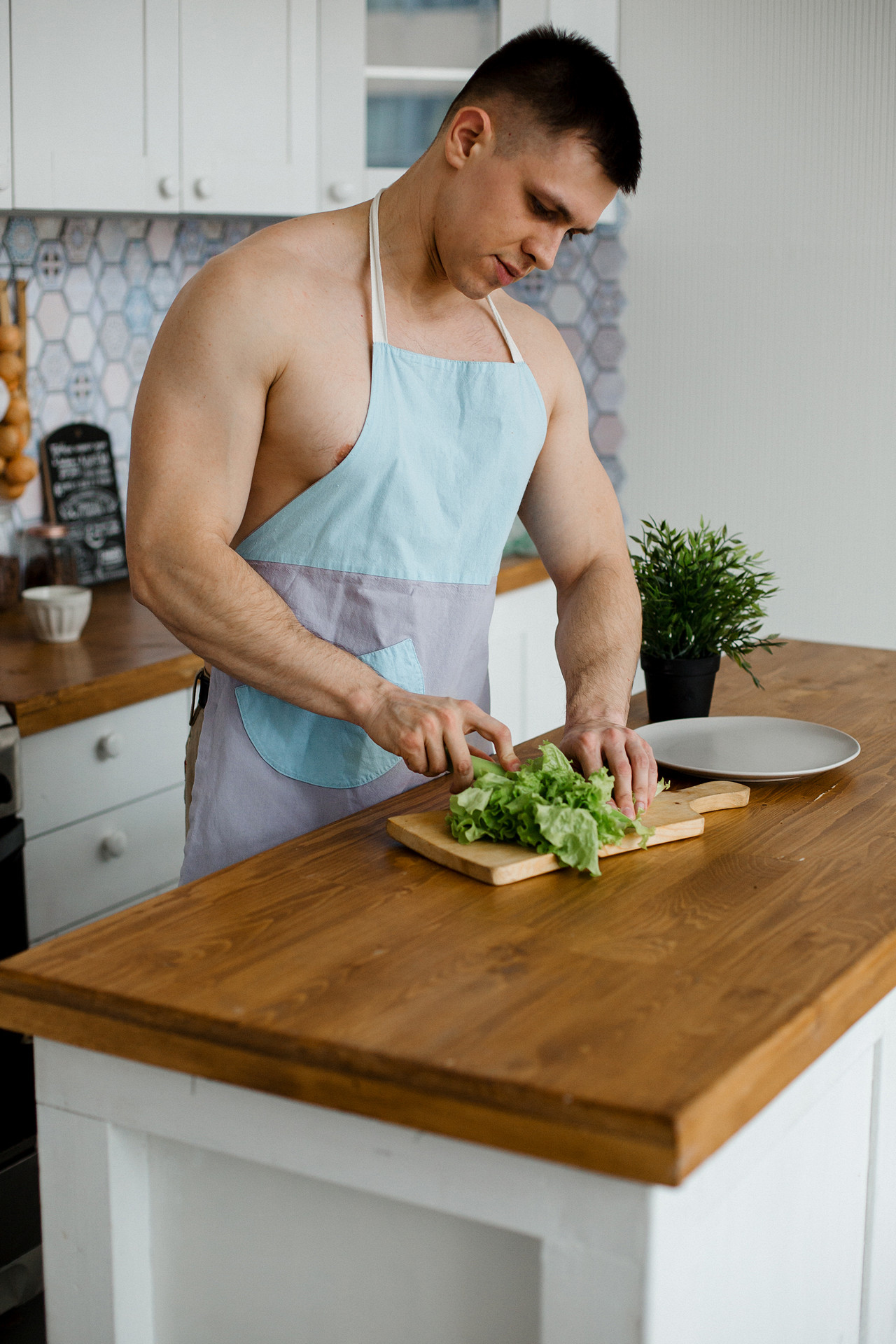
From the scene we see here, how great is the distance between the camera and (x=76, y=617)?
8.03 feet

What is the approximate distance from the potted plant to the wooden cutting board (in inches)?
10.6

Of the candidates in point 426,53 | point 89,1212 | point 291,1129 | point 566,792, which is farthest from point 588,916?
point 426,53

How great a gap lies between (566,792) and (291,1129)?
0.43m

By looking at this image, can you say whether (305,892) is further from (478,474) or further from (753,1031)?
(478,474)

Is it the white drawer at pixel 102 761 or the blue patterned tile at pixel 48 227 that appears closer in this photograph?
the white drawer at pixel 102 761

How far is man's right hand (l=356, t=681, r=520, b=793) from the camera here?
1.32 m

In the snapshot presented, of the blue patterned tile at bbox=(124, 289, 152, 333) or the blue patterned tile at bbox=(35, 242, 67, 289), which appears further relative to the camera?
the blue patterned tile at bbox=(124, 289, 152, 333)

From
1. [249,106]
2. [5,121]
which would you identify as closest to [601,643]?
[5,121]

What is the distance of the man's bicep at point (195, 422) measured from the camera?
1.37 meters

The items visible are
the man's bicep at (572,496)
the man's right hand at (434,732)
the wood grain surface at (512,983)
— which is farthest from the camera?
the man's bicep at (572,496)

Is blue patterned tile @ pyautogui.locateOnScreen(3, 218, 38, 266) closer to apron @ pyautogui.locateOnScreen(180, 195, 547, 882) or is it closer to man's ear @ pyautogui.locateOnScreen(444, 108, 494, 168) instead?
apron @ pyautogui.locateOnScreen(180, 195, 547, 882)

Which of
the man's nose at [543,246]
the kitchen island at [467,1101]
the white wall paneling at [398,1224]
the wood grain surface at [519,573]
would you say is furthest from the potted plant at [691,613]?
the wood grain surface at [519,573]

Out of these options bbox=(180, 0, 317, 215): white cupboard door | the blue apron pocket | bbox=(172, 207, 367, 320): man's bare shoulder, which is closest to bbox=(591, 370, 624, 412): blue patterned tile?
bbox=(180, 0, 317, 215): white cupboard door

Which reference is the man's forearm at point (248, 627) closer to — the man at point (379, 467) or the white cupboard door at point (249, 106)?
the man at point (379, 467)
